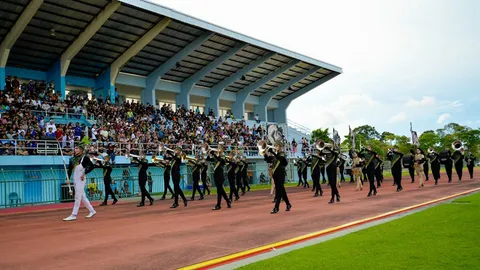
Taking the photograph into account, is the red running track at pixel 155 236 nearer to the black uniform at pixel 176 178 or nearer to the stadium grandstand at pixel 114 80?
the black uniform at pixel 176 178

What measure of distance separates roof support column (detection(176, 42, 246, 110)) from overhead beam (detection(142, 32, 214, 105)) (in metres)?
3.52

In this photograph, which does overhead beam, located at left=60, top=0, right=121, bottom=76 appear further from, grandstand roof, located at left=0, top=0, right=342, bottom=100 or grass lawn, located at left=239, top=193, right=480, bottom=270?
grass lawn, located at left=239, top=193, right=480, bottom=270

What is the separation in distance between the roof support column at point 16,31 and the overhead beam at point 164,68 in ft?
43.0

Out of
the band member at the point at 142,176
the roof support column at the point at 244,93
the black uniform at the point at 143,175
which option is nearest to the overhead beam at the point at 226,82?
the roof support column at the point at 244,93

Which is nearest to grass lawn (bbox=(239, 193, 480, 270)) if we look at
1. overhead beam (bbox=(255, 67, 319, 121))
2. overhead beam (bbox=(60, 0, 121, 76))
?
overhead beam (bbox=(60, 0, 121, 76))

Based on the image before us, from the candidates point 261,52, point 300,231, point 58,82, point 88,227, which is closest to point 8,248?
point 88,227

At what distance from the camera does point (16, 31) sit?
28062 millimetres

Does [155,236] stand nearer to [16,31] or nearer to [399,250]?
[399,250]

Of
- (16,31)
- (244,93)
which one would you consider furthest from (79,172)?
(244,93)

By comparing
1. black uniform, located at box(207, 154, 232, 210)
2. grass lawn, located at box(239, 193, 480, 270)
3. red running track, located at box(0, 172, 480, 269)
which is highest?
black uniform, located at box(207, 154, 232, 210)

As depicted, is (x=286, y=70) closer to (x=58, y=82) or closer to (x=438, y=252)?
(x=58, y=82)

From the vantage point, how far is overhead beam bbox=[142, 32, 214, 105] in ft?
122

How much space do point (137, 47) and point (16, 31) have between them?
349 inches

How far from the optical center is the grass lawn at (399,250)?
584 cm
